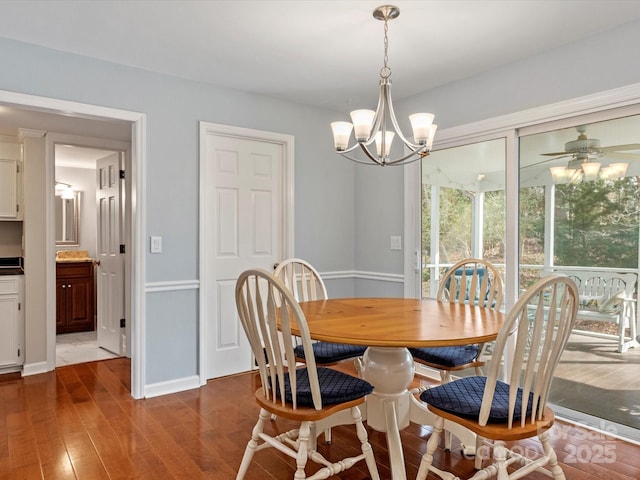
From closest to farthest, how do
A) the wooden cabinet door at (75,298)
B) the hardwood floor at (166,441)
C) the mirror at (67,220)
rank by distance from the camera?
the hardwood floor at (166,441) → the wooden cabinet door at (75,298) → the mirror at (67,220)

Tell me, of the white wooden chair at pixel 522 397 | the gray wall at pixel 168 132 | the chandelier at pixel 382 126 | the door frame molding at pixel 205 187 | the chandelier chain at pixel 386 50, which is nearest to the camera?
the white wooden chair at pixel 522 397

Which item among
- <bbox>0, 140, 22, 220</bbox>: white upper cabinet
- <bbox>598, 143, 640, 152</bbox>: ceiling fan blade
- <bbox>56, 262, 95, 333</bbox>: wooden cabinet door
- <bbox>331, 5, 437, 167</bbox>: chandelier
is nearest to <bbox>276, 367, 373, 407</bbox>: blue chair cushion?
<bbox>331, 5, 437, 167</bbox>: chandelier

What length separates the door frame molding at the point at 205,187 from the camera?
3402mm

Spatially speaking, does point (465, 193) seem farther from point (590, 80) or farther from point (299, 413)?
point (299, 413)

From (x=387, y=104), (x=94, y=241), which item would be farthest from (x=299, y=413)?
(x=94, y=241)

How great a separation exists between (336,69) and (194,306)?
2.06 meters

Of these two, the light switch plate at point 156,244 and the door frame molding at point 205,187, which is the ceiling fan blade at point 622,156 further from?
the light switch plate at point 156,244

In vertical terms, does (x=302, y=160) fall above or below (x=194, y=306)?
above

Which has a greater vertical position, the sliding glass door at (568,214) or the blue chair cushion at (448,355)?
the sliding glass door at (568,214)

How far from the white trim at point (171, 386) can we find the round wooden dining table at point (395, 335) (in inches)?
53.0

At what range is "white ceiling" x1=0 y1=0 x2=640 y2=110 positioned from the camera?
232 cm

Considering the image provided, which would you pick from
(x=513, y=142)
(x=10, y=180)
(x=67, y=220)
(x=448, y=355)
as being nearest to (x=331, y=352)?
(x=448, y=355)

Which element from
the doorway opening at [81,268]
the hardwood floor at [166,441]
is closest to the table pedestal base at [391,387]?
the hardwood floor at [166,441]

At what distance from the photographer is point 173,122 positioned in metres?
3.28
